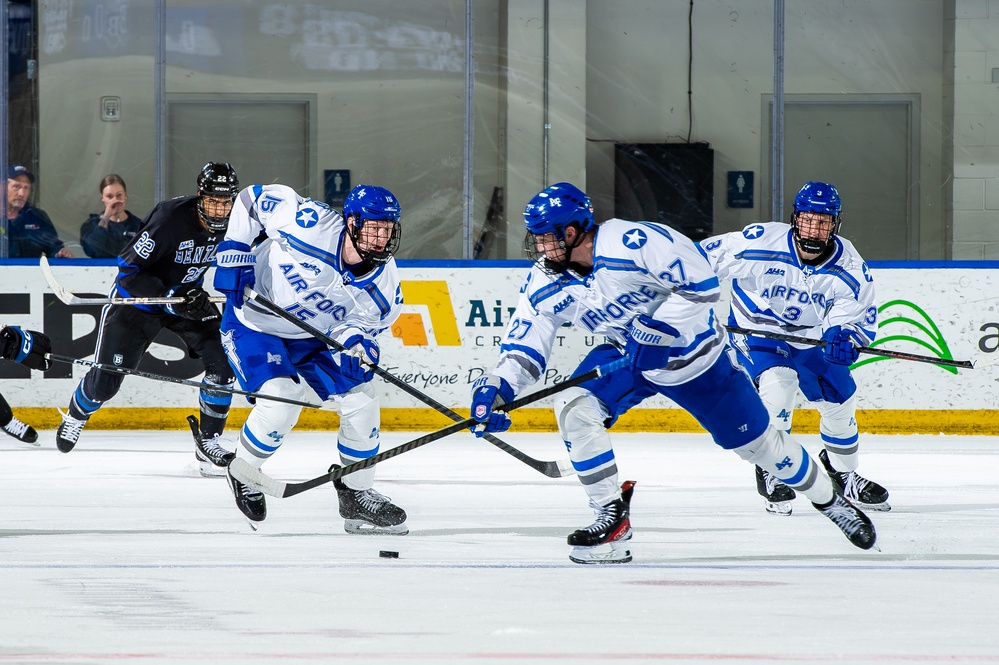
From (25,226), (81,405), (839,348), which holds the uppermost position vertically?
(25,226)

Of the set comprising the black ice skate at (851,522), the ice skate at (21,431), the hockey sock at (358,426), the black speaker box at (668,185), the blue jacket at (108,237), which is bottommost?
the black ice skate at (851,522)

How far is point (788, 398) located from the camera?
170 inches

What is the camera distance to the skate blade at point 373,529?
3814 mm

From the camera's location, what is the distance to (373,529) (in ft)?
12.5

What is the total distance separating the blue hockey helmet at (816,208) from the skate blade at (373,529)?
164cm

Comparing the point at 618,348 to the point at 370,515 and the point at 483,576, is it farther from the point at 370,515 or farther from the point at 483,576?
the point at 370,515

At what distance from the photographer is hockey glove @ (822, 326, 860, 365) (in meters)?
4.04

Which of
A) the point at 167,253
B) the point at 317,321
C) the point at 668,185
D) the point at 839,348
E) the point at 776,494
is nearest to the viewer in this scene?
the point at 317,321

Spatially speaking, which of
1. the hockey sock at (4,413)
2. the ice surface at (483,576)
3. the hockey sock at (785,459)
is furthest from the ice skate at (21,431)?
the hockey sock at (785,459)

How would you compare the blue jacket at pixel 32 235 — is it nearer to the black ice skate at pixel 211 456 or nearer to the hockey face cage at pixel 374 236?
the black ice skate at pixel 211 456

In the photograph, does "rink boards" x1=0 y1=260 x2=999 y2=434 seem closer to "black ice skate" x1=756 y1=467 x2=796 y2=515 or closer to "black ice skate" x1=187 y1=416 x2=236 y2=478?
"black ice skate" x1=187 y1=416 x2=236 y2=478

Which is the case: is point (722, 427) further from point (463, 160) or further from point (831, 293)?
point (463, 160)

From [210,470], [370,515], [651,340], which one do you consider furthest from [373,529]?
[210,470]

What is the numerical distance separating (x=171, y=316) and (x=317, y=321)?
158cm
